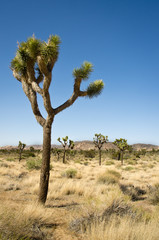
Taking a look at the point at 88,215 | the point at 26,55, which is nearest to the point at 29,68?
the point at 26,55

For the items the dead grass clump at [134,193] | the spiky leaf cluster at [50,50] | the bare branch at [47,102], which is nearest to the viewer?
the spiky leaf cluster at [50,50]

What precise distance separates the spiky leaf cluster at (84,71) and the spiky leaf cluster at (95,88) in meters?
0.52

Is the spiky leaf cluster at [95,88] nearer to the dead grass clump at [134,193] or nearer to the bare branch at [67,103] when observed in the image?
the bare branch at [67,103]

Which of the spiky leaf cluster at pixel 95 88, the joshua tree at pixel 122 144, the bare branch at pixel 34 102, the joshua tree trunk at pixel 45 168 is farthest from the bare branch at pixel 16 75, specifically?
the joshua tree at pixel 122 144

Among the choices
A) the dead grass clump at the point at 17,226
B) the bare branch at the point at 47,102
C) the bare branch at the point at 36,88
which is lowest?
the dead grass clump at the point at 17,226

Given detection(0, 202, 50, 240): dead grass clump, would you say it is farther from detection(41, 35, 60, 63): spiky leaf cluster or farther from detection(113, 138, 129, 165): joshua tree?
detection(113, 138, 129, 165): joshua tree

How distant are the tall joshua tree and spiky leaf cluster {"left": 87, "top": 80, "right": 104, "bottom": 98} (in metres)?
0.05

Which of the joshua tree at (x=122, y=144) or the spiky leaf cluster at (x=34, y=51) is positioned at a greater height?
the spiky leaf cluster at (x=34, y=51)

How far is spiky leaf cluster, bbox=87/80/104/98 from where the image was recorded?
7.94 metres

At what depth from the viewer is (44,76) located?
22.3 ft

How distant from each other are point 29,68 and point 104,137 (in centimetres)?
2280

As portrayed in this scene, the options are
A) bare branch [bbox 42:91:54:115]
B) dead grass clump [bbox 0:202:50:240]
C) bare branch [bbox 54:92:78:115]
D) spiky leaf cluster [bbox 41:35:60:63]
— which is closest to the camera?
dead grass clump [bbox 0:202:50:240]

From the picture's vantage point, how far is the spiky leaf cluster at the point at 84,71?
7499 millimetres

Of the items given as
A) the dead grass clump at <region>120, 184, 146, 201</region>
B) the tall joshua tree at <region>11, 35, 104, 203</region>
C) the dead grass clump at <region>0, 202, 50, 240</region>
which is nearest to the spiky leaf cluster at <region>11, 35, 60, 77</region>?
the tall joshua tree at <region>11, 35, 104, 203</region>
